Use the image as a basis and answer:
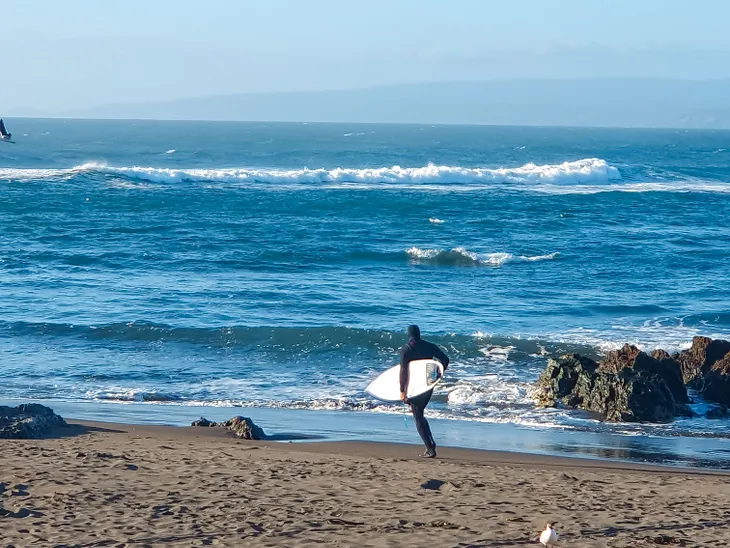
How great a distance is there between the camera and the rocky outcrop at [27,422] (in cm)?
923

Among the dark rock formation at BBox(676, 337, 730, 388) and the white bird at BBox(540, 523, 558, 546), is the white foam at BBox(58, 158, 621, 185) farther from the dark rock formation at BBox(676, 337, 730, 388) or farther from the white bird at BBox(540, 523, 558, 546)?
the white bird at BBox(540, 523, 558, 546)

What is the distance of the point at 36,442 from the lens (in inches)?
351

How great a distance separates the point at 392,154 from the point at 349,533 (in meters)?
70.3

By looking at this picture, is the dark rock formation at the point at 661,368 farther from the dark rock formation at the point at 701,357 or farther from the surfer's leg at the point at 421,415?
the surfer's leg at the point at 421,415

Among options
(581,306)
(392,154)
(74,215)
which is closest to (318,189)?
(74,215)

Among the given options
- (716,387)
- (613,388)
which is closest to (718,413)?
(716,387)

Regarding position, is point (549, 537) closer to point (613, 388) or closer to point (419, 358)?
point (419, 358)

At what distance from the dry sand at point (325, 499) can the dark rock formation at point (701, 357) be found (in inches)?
195

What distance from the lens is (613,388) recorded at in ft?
39.5

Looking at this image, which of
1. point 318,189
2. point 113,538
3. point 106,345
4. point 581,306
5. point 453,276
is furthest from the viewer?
point 318,189

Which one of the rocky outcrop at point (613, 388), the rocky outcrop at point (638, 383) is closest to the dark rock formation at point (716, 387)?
the rocky outcrop at point (638, 383)

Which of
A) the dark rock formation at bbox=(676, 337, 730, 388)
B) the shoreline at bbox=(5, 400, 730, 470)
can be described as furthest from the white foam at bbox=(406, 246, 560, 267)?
the shoreline at bbox=(5, 400, 730, 470)

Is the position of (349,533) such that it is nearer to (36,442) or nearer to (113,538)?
(113,538)

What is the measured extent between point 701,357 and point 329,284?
10630 mm
